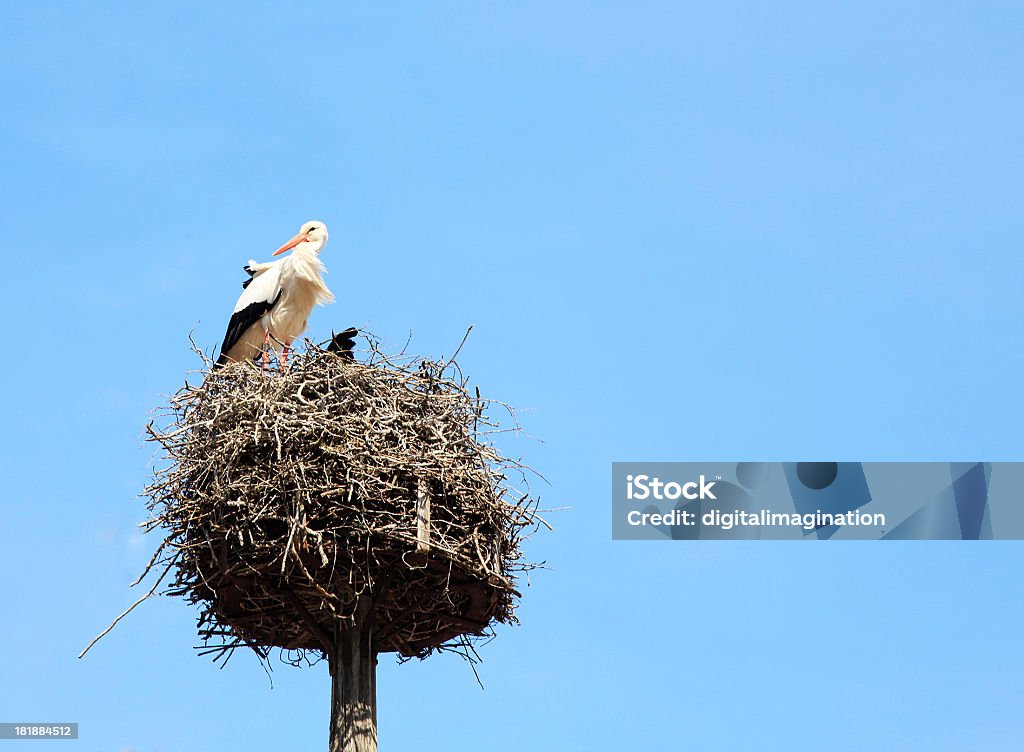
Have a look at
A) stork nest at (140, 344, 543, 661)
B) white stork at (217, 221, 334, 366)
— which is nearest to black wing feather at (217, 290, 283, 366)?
white stork at (217, 221, 334, 366)

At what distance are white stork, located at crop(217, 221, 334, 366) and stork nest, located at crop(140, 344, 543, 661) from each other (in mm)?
2946

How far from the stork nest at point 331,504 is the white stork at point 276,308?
2.95 meters

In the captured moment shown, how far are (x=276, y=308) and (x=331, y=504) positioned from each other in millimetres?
4416

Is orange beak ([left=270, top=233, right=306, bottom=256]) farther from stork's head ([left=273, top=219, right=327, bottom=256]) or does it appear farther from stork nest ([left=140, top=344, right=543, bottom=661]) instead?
stork nest ([left=140, top=344, right=543, bottom=661])

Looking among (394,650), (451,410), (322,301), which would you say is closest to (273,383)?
(451,410)

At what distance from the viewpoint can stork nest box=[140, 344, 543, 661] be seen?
12.6 m

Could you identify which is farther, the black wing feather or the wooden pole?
the black wing feather

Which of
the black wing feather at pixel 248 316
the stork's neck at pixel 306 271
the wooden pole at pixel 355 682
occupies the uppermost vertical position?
the stork's neck at pixel 306 271

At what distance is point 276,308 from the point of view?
54.5 feet

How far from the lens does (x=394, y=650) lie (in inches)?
556

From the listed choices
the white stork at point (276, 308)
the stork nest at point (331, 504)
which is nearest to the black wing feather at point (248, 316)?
the white stork at point (276, 308)

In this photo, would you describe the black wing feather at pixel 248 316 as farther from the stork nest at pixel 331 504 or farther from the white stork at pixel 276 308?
the stork nest at pixel 331 504

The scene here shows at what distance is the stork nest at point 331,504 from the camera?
12.6 m

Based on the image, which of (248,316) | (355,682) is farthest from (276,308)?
(355,682)
